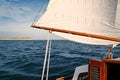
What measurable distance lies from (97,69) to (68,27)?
2.12m

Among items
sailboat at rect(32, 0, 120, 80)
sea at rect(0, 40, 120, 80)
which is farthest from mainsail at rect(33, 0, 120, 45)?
sea at rect(0, 40, 120, 80)

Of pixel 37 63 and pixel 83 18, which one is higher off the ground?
pixel 83 18

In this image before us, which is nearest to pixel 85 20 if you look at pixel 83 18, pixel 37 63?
pixel 83 18

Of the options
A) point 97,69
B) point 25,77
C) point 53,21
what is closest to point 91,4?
point 53,21

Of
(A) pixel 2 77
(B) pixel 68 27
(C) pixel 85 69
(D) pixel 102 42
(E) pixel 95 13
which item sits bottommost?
(A) pixel 2 77

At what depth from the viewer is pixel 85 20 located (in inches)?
375

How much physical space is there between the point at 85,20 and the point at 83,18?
0.12m

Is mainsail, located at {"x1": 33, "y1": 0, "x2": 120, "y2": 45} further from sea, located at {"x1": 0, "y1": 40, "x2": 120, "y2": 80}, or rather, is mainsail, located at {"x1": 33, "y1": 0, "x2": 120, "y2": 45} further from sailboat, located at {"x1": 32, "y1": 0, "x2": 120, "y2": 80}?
sea, located at {"x1": 0, "y1": 40, "x2": 120, "y2": 80}

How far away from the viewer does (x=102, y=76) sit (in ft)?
27.1

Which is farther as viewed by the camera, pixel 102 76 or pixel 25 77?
pixel 25 77

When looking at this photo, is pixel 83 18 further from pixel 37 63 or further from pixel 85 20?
pixel 37 63

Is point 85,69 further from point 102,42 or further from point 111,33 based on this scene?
point 111,33

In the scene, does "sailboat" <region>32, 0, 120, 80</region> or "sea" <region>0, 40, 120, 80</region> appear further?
"sea" <region>0, 40, 120, 80</region>

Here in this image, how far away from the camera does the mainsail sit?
29.9ft
